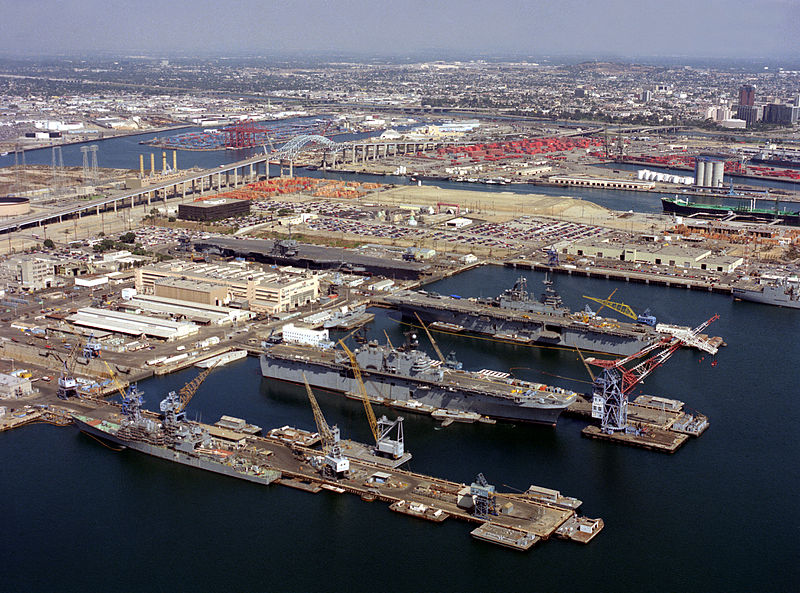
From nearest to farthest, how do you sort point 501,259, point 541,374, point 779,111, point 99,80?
point 541,374, point 501,259, point 779,111, point 99,80

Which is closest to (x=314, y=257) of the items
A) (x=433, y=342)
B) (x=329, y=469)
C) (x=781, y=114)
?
(x=433, y=342)

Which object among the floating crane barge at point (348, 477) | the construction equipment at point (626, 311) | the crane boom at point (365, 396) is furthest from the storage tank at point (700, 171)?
the floating crane barge at point (348, 477)

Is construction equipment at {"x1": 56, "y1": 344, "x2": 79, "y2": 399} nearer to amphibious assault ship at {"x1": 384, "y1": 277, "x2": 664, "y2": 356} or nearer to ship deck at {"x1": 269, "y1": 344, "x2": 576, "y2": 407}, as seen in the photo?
ship deck at {"x1": 269, "y1": 344, "x2": 576, "y2": 407}

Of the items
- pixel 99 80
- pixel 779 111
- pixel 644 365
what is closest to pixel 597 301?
pixel 644 365

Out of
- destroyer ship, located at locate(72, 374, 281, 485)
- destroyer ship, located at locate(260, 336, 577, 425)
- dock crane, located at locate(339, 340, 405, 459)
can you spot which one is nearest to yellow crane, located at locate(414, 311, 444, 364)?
destroyer ship, located at locate(260, 336, 577, 425)

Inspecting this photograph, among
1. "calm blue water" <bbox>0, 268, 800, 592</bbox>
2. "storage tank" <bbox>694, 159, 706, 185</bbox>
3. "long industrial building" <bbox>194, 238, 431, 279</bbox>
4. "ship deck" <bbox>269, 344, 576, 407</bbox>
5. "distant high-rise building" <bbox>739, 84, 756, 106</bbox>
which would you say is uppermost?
"distant high-rise building" <bbox>739, 84, 756, 106</bbox>

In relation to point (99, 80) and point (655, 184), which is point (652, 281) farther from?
point (99, 80)
